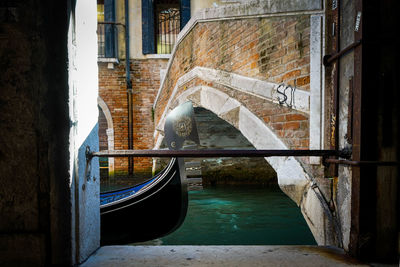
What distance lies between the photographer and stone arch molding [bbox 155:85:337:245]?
1802 mm

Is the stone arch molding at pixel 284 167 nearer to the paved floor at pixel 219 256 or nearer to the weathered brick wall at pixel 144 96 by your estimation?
the paved floor at pixel 219 256

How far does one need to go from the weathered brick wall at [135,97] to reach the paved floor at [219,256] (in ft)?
21.4

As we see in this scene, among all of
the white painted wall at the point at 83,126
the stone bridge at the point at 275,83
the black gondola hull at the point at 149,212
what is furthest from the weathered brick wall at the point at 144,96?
the white painted wall at the point at 83,126

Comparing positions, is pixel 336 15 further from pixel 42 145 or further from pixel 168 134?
pixel 168 134

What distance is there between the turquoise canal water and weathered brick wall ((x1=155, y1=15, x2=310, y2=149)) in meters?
1.86

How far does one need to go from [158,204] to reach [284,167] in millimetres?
1460

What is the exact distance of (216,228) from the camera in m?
4.32

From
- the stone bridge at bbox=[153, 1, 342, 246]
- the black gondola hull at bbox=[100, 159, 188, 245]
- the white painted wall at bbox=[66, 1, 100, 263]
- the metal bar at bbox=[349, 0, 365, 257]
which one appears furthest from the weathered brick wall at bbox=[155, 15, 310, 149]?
the white painted wall at bbox=[66, 1, 100, 263]

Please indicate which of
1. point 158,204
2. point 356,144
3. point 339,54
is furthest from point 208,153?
point 158,204

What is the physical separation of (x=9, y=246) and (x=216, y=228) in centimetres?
344

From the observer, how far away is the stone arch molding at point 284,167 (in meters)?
1.80

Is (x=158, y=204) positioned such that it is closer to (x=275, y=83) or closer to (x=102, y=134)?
(x=275, y=83)

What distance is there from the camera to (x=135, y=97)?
782 cm

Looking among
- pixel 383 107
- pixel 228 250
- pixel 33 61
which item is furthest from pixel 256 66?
pixel 33 61
